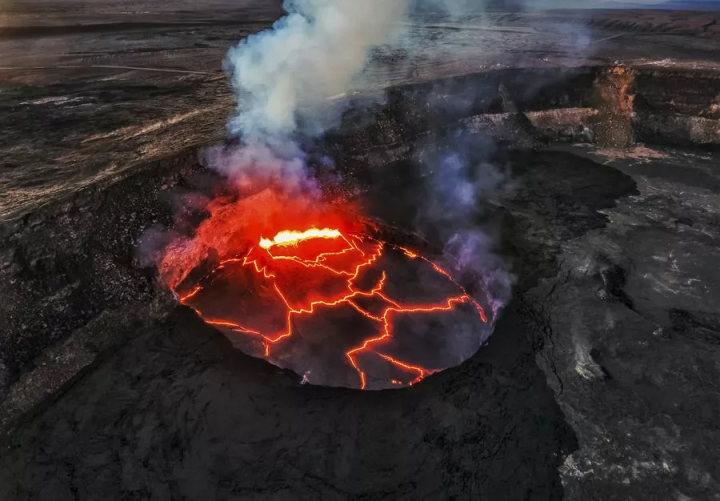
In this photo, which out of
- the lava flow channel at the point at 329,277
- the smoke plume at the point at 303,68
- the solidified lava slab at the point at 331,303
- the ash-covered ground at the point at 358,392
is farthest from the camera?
the smoke plume at the point at 303,68

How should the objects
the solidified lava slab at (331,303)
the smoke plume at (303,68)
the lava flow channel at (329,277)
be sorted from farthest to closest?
the smoke plume at (303,68), the lava flow channel at (329,277), the solidified lava slab at (331,303)

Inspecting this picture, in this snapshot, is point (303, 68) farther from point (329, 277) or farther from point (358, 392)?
point (358, 392)

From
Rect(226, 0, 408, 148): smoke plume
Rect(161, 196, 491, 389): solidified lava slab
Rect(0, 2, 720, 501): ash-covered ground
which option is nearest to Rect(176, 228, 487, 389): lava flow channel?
Rect(161, 196, 491, 389): solidified lava slab

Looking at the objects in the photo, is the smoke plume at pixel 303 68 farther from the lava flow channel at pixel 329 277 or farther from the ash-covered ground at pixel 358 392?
the lava flow channel at pixel 329 277

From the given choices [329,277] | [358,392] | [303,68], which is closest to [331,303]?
[329,277]

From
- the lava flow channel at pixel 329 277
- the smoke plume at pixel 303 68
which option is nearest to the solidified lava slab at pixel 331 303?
the lava flow channel at pixel 329 277

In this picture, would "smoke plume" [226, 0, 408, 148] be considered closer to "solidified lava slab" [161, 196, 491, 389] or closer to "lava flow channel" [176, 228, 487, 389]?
"solidified lava slab" [161, 196, 491, 389]

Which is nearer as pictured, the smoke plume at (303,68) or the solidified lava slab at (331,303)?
the solidified lava slab at (331,303)
